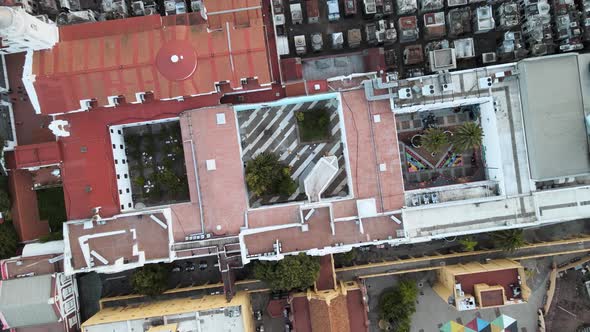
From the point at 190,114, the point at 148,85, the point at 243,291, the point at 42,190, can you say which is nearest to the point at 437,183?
the point at 243,291

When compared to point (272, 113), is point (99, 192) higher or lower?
lower

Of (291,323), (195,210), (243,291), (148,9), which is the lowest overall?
(291,323)

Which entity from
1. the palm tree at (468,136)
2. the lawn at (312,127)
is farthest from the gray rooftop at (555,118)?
the lawn at (312,127)

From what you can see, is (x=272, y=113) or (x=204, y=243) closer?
(x=204, y=243)

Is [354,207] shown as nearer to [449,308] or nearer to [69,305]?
[449,308]

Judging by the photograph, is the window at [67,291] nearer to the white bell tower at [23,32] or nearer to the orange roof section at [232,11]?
the white bell tower at [23,32]

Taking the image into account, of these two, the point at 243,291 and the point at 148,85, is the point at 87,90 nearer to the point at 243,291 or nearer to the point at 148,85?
the point at 148,85
